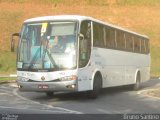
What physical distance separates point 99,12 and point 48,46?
126 ft

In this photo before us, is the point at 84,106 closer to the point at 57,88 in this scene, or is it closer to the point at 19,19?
the point at 57,88

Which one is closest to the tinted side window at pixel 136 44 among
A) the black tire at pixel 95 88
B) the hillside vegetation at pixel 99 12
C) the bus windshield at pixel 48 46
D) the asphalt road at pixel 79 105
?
the asphalt road at pixel 79 105

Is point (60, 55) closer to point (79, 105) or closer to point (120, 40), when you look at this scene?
point (79, 105)

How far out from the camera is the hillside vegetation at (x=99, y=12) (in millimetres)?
52959

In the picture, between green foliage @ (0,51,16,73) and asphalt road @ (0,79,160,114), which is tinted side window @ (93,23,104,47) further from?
green foliage @ (0,51,16,73)

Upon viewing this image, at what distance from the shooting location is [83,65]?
19219mm

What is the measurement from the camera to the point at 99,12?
56.8 metres

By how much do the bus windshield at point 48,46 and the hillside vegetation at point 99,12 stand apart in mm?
31946

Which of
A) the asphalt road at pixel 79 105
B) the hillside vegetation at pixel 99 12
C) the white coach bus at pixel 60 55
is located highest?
the hillside vegetation at pixel 99 12

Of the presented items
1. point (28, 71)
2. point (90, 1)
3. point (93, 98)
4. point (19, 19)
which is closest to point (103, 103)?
point (93, 98)

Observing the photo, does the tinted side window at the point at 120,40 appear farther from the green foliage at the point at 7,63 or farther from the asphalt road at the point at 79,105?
the green foliage at the point at 7,63

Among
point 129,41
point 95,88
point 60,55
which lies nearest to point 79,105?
point 60,55

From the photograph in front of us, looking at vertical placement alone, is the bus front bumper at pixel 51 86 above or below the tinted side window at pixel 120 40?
below

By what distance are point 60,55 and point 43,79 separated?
111 centimetres
